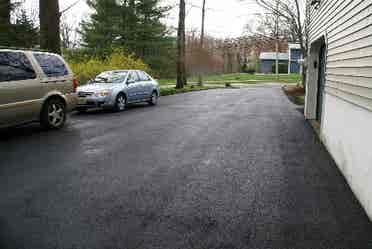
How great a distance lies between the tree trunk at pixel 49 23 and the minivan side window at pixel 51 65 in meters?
4.45

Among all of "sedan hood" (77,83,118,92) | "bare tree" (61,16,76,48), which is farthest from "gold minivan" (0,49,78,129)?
"bare tree" (61,16,76,48)

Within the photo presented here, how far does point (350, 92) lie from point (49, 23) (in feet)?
36.5

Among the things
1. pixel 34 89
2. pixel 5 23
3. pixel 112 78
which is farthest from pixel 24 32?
pixel 34 89

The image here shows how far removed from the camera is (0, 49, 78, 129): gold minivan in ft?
24.7

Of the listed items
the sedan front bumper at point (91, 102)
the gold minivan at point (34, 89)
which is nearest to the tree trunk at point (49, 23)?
the sedan front bumper at point (91, 102)

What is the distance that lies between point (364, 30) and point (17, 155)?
5.76 m

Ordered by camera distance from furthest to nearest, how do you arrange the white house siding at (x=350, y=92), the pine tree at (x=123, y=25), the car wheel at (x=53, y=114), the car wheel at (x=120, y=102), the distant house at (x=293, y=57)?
the distant house at (x=293, y=57) < the pine tree at (x=123, y=25) < the car wheel at (x=120, y=102) < the car wheel at (x=53, y=114) < the white house siding at (x=350, y=92)

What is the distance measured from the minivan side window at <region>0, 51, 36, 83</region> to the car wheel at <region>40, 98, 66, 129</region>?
0.84m

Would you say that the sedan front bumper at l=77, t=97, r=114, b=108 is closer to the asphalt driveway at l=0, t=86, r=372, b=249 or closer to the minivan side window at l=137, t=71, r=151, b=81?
the minivan side window at l=137, t=71, r=151, b=81

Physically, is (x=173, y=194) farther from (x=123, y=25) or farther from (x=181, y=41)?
(x=123, y=25)

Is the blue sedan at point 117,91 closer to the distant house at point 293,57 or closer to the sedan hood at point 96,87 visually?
the sedan hood at point 96,87

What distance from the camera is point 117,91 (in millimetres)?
13008

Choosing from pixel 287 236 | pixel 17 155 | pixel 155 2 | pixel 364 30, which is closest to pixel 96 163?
pixel 17 155

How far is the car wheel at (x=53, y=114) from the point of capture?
8.66 metres
